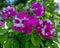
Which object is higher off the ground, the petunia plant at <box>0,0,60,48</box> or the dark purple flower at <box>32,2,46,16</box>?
the dark purple flower at <box>32,2,46,16</box>

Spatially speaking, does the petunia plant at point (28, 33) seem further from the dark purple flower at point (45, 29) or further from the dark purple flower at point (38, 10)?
the dark purple flower at point (38, 10)

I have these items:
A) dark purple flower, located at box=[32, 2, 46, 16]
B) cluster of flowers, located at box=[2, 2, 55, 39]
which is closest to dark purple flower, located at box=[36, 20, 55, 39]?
cluster of flowers, located at box=[2, 2, 55, 39]

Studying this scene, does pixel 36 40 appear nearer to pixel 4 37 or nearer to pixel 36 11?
pixel 4 37

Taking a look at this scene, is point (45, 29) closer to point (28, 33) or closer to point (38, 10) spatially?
point (28, 33)

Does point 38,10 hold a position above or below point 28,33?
above

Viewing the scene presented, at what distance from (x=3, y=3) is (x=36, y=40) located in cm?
585

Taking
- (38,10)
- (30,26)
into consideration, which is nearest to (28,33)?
(30,26)

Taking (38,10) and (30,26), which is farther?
(38,10)

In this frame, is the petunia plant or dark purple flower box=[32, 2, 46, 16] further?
dark purple flower box=[32, 2, 46, 16]

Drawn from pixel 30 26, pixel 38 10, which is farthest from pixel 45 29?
pixel 38 10

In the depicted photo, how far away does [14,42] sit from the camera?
67.7 inches

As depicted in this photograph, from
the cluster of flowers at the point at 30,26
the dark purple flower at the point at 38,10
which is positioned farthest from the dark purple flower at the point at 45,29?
the dark purple flower at the point at 38,10

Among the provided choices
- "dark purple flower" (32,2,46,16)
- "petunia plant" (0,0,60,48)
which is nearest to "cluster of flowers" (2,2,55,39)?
"petunia plant" (0,0,60,48)

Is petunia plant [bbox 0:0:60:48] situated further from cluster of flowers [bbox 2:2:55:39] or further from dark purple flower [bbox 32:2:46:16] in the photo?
dark purple flower [bbox 32:2:46:16]
